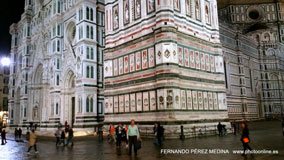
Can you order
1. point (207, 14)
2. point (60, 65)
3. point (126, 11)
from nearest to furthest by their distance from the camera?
point (126, 11) → point (207, 14) → point (60, 65)

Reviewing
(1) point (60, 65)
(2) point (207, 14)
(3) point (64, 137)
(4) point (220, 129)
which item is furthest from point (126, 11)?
(1) point (60, 65)

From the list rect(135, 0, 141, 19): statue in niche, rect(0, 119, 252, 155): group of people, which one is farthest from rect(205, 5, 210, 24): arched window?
rect(0, 119, 252, 155): group of people

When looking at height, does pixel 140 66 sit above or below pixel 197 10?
below

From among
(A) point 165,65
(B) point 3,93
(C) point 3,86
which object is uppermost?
(C) point 3,86

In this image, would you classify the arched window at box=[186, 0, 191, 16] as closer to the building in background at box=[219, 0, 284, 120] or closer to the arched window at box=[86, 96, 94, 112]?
the arched window at box=[86, 96, 94, 112]

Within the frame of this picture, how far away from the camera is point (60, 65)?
A: 40.0 metres

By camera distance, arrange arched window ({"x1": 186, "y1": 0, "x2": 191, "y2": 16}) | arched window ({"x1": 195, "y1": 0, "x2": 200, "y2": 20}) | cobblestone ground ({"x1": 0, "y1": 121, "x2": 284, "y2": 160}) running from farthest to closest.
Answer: arched window ({"x1": 195, "y1": 0, "x2": 200, "y2": 20}) < arched window ({"x1": 186, "y1": 0, "x2": 191, "y2": 16}) < cobblestone ground ({"x1": 0, "y1": 121, "x2": 284, "y2": 160})

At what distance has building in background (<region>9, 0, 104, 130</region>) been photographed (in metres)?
35.0

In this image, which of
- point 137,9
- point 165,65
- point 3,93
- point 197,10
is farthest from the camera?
point 3,93

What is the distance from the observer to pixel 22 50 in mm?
52312

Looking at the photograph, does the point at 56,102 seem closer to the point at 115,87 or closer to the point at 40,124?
the point at 40,124

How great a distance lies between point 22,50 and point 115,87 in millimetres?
33121

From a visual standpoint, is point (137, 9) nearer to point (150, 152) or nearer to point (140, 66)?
point (140, 66)

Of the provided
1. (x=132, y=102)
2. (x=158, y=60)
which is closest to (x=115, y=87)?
(x=132, y=102)
